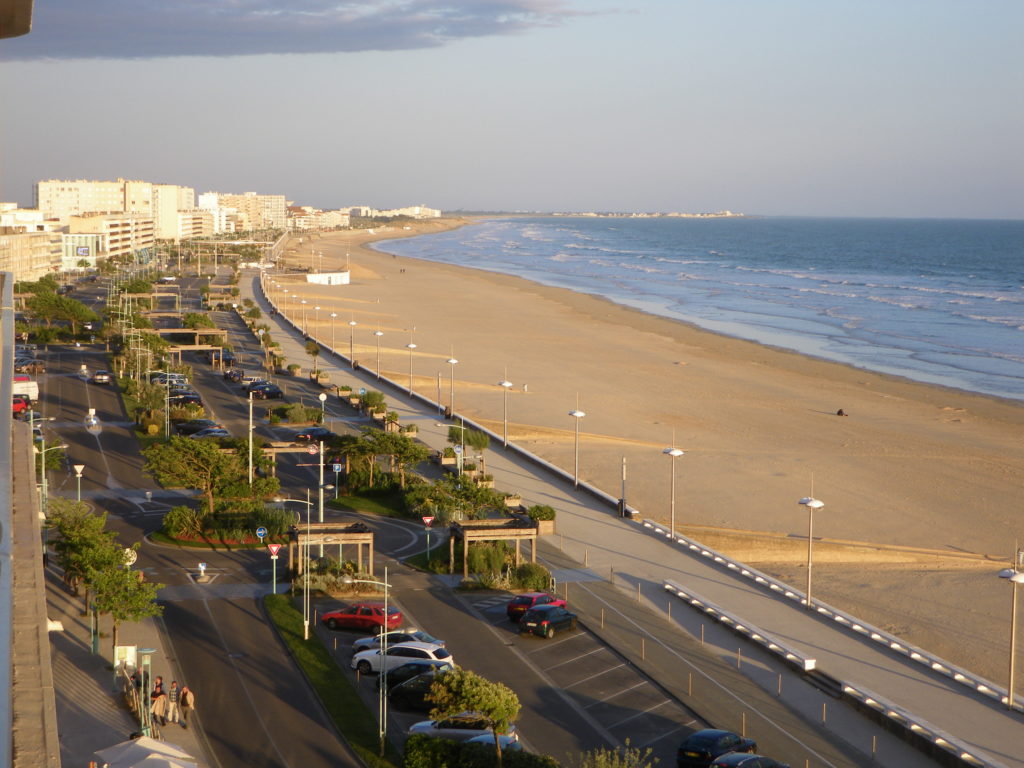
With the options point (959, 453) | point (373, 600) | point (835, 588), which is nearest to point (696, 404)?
point (959, 453)

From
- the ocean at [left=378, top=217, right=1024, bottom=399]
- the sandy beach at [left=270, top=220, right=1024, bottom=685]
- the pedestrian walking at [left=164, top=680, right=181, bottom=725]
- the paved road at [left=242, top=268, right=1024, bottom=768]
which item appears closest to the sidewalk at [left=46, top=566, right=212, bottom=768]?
the pedestrian walking at [left=164, top=680, right=181, bottom=725]

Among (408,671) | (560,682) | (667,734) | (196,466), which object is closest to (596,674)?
(560,682)

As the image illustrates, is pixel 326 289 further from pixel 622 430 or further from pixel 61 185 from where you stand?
pixel 61 185

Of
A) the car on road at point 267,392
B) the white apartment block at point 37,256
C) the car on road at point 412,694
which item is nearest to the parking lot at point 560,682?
the car on road at point 412,694

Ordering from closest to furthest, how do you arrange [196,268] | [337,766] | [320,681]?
1. [337,766]
2. [320,681]
3. [196,268]

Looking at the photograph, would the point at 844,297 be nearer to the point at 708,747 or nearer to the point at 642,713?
the point at 642,713

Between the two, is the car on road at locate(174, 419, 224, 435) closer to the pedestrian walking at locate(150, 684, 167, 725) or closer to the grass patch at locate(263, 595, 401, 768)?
the grass patch at locate(263, 595, 401, 768)
